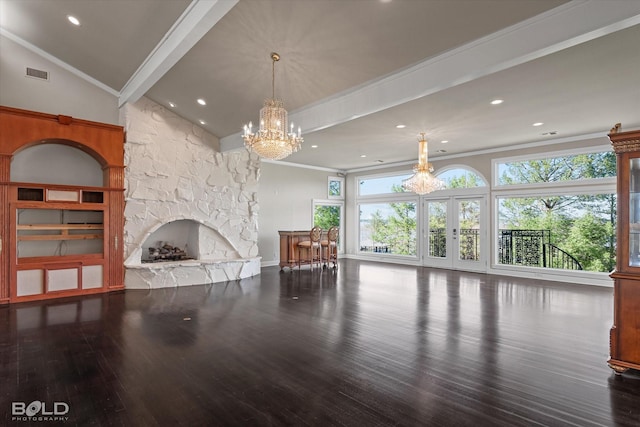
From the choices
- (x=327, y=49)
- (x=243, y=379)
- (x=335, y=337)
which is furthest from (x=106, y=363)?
(x=327, y=49)

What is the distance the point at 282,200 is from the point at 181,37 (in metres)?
6.73

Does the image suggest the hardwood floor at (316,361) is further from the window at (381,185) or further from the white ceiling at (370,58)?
the window at (381,185)

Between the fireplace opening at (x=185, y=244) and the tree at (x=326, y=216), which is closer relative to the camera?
the fireplace opening at (x=185, y=244)

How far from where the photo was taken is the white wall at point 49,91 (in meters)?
5.77

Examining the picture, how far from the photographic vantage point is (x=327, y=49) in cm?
402

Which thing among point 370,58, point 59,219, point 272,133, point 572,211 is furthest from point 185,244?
point 572,211

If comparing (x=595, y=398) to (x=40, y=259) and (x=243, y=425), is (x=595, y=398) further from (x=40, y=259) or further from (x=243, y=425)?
(x=40, y=259)

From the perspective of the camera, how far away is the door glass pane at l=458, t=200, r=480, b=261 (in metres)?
8.83

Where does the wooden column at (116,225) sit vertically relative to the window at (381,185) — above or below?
below

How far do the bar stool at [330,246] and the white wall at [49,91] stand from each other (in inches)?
226

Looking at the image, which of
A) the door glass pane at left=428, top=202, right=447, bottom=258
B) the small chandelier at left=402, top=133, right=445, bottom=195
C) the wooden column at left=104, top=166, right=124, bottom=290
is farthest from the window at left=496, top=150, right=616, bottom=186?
the wooden column at left=104, top=166, right=124, bottom=290

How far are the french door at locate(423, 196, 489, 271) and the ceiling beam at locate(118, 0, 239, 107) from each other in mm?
7694

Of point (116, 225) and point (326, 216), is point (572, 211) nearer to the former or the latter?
point (326, 216)

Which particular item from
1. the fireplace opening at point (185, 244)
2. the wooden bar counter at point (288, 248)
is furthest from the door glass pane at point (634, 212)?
the fireplace opening at point (185, 244)
